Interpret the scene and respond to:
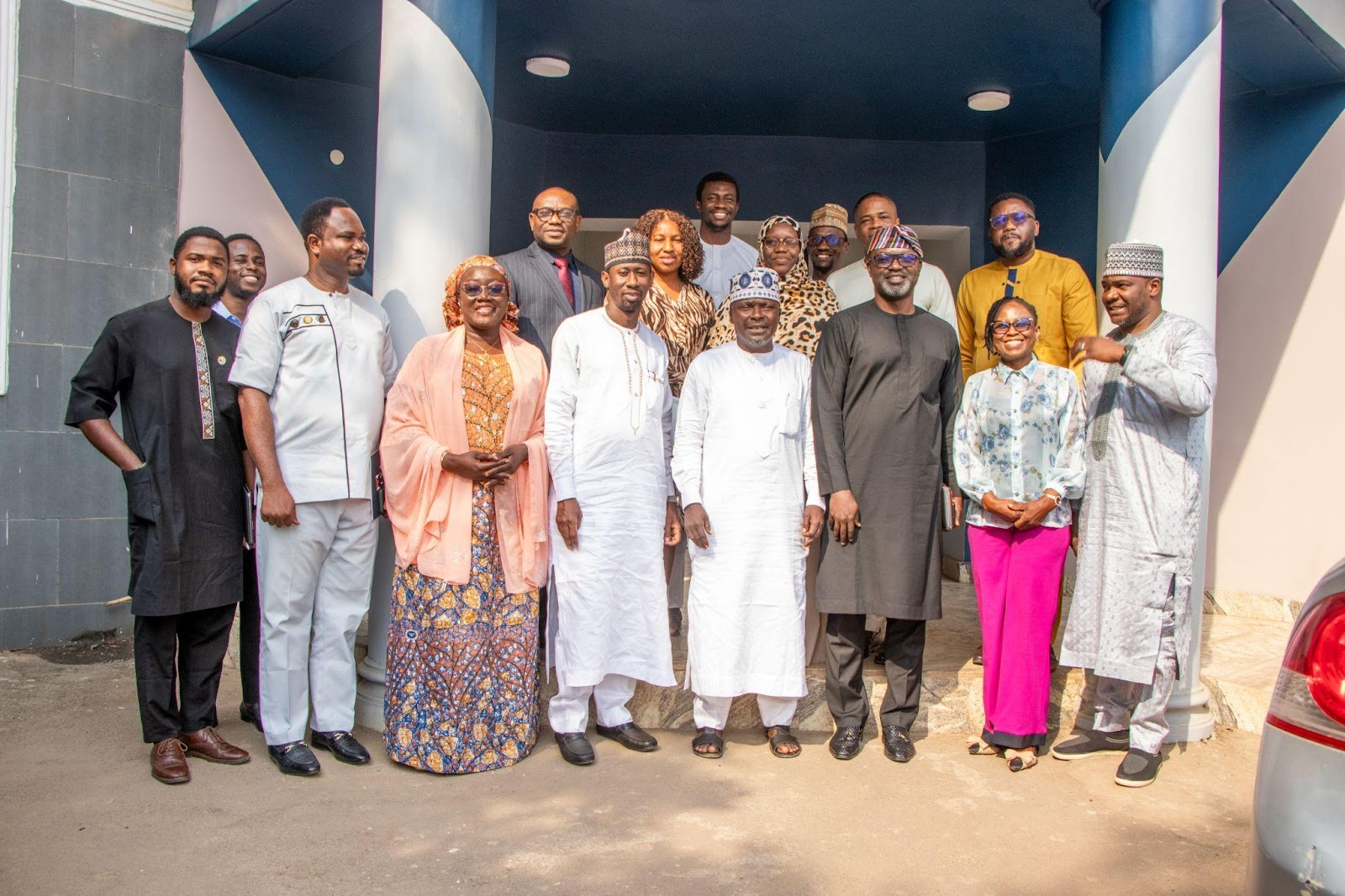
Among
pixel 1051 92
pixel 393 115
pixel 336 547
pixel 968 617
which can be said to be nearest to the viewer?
pixel 336 547

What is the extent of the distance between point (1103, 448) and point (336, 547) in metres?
2.95

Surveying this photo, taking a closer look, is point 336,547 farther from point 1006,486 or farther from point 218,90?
point 218,90

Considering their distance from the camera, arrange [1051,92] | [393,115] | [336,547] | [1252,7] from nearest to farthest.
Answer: [336,547] < [393,115] < [1252,7] < [1051,92]

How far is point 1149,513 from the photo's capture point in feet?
13.1

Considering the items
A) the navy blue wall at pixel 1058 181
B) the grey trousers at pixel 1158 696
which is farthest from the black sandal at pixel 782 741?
the navy blue wall at pixel 1058 181

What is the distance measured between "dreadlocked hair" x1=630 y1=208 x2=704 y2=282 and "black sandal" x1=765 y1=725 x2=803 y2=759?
196 cm

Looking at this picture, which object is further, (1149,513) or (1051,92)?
(1051,92)

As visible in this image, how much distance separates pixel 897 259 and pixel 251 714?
10.7 ft

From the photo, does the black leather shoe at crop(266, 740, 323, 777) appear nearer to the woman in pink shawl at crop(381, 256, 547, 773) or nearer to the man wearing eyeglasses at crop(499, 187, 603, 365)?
the woman in pink shawl at crop(381, 256, 547, 773)

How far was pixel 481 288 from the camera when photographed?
3984 mm

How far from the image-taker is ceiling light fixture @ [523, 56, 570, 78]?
6418mm

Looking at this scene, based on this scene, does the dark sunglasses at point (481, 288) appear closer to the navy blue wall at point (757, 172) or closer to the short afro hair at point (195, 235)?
the short afro hair at point (195, 235)

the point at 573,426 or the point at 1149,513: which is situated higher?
the point at 573,426

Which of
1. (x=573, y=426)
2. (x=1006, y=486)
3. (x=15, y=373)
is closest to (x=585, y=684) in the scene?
(x=573, y=426)
